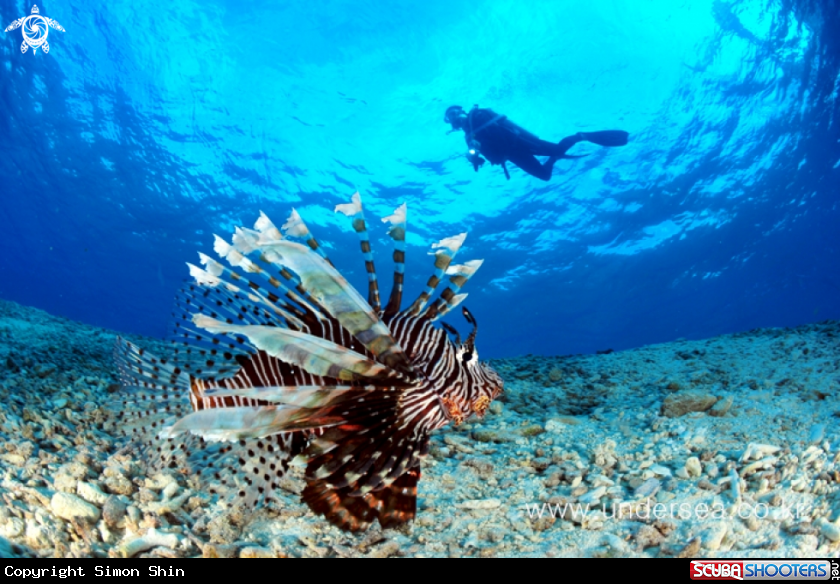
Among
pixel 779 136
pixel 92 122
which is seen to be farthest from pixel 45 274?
pixel 779 136

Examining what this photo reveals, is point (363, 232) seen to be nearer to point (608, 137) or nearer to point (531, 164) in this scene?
point (531, 164)

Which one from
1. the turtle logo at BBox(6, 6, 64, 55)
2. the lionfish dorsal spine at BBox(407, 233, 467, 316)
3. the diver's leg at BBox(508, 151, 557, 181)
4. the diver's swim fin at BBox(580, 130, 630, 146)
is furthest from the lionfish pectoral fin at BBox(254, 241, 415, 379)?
the turtle logo at BBox(6, 6, 64, 55)

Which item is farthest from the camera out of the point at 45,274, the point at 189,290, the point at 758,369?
the point at 45,274

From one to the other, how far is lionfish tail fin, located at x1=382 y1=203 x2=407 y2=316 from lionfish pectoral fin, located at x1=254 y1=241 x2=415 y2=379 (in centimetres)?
65

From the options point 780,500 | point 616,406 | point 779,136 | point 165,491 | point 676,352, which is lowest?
point 165,491

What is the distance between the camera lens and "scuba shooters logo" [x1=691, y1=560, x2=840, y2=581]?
173 cm

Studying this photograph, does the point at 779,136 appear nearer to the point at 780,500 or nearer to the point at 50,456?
the point at 780,500

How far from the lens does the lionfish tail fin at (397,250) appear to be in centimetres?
251

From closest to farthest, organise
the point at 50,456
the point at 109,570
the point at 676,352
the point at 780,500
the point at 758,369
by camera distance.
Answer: the point at 109,570, the point at 780,500, the point at 50,456, the point at 758,369, the point at 676,352

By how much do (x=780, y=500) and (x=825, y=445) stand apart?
72 centimetres

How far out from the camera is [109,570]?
186 cm

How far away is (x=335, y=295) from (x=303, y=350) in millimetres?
252

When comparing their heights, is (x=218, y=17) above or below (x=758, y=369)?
above

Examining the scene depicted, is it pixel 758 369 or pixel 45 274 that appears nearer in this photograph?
pixel 758 369
